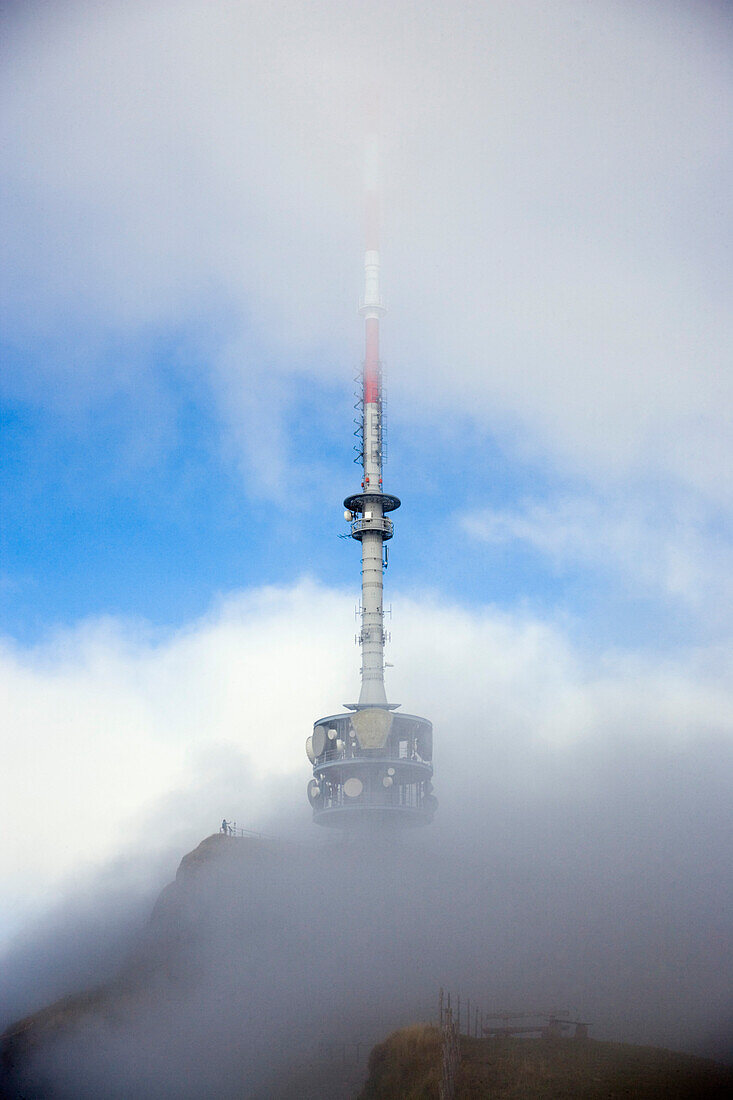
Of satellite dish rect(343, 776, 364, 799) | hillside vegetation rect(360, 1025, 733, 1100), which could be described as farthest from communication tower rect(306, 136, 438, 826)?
hillside vegetation rect(360, 1025, 733, 1100)

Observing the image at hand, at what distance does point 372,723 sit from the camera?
106m

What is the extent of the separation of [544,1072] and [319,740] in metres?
51.3

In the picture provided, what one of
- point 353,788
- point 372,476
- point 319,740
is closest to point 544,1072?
point 353,788

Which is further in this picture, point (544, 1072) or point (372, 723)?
point (372, 723)

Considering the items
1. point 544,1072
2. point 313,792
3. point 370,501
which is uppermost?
point 370,501

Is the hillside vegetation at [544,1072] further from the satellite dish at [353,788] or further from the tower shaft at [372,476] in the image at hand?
the tower shaft at [372,476]

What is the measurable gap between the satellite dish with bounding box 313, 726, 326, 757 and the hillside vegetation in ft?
135

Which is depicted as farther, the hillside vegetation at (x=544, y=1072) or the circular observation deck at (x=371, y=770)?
the circular observation deck at (x=371, y=770)

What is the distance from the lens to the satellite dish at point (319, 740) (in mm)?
108062

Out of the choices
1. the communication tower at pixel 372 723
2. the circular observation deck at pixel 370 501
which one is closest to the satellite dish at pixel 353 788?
the communication tower at pixel 372 723

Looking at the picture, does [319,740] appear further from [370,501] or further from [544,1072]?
[544,1072]

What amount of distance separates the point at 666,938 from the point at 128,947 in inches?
1889

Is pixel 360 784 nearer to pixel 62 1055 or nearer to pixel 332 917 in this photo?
pixel 332 917

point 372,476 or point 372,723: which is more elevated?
point 372,476
